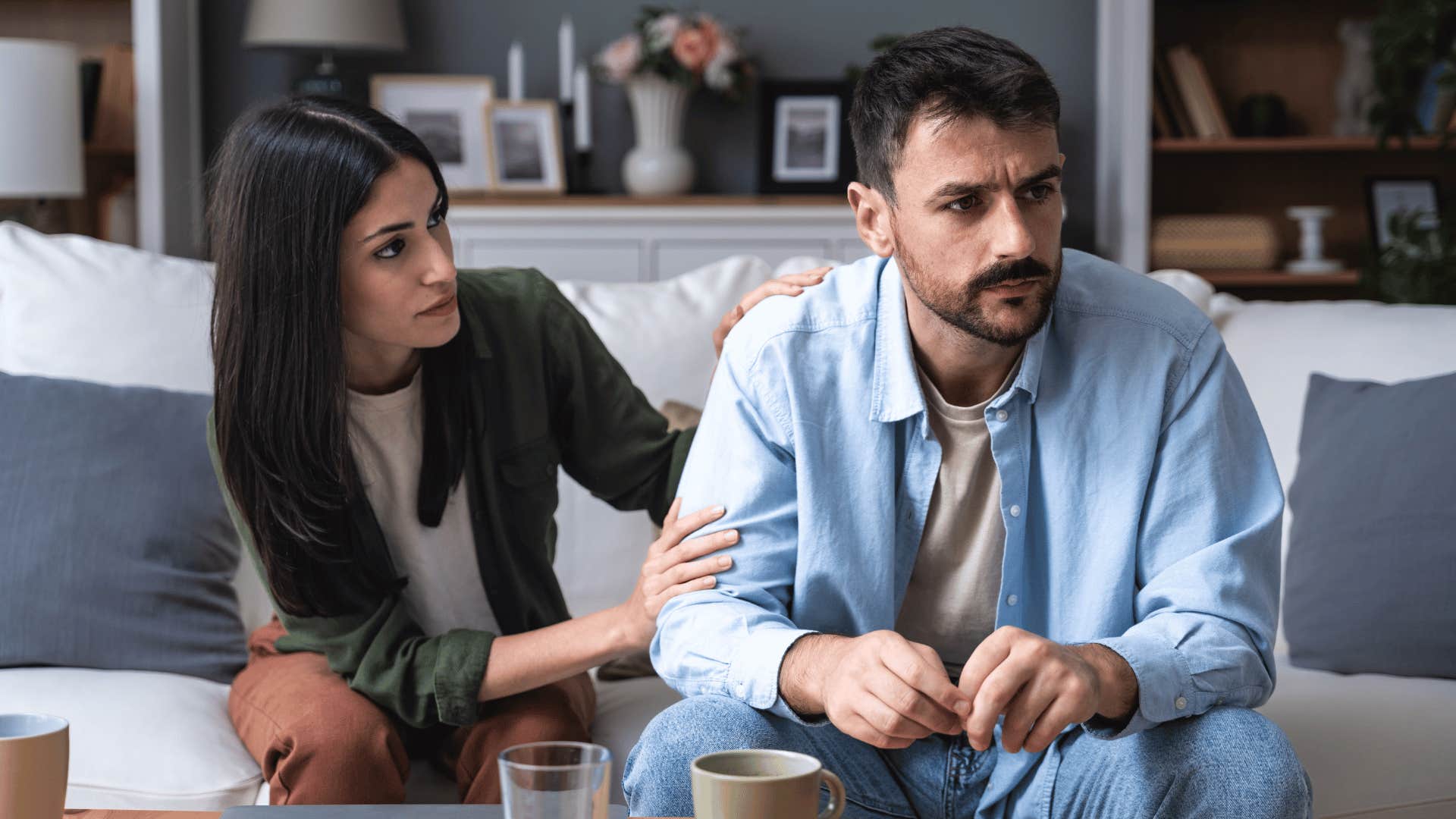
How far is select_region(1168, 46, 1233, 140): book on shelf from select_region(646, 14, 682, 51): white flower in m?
1.38

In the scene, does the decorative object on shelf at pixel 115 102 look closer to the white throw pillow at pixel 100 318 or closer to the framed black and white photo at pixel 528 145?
the framed black and white photo at pixel 528 145

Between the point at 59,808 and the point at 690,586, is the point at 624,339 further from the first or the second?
the point at 59,808

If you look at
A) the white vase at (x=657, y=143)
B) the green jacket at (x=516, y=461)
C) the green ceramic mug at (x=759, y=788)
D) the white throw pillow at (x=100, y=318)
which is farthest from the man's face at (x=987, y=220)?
the white vase at (x=657, y=143)

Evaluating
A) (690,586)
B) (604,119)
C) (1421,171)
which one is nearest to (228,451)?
(690,586)

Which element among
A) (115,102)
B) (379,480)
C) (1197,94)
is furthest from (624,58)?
(379,480)

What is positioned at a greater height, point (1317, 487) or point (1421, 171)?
point (1421, 171)

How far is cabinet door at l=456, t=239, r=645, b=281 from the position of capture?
12.7 feet

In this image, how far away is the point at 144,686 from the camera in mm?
1661

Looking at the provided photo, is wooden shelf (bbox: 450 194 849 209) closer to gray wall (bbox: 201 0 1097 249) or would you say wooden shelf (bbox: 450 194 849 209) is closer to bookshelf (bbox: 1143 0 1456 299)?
gray wall (bbox: 201 0 1097 249)

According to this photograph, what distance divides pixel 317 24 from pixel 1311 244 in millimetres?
2798

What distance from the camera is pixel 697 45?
390 centimetres

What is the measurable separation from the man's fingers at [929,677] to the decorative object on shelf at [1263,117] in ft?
11.2

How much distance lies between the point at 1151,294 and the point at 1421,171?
3302 millimetres

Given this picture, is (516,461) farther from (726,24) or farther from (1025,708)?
(726,24)
